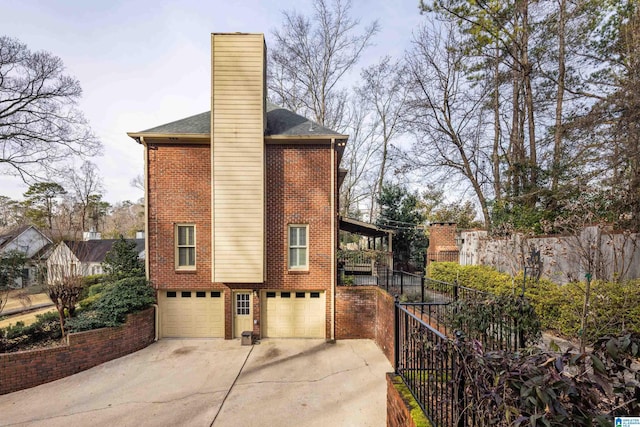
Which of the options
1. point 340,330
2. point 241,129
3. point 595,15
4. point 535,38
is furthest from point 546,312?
point 535,38

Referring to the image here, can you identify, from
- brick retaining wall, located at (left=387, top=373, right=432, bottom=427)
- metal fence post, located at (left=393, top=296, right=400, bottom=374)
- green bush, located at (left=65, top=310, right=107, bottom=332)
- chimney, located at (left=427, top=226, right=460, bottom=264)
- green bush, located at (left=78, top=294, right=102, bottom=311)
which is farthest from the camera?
chimney, located at (left=427, top=226, right=460, bottom=264)

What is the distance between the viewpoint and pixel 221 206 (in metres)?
8.20

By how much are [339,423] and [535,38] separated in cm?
1590

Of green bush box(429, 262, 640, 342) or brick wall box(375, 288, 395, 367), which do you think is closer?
green bush box(429, 262, 640, 342)

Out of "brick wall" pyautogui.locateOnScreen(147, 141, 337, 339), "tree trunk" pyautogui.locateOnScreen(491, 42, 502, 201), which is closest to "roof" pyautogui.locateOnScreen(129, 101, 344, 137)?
"brick wall" pyautogui.locateOnScreen(147, 141, 337, 339)

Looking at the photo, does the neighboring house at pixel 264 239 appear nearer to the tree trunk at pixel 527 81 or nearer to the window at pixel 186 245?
the window at pixel 186 245

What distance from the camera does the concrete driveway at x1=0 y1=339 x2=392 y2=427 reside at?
15.5ft

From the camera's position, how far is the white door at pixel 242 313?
859cm

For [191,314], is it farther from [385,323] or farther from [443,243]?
[443,243]

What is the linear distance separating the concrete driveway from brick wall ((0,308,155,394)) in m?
0.21

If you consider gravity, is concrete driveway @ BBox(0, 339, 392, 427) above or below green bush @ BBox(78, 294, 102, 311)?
below

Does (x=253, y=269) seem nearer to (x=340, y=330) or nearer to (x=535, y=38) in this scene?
(x=340, y=330)

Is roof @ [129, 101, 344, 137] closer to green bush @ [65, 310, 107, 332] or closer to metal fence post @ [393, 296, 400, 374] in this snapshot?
green bush @ [65, 310, 107, 332]

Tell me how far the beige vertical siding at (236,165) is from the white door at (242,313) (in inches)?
31.5
